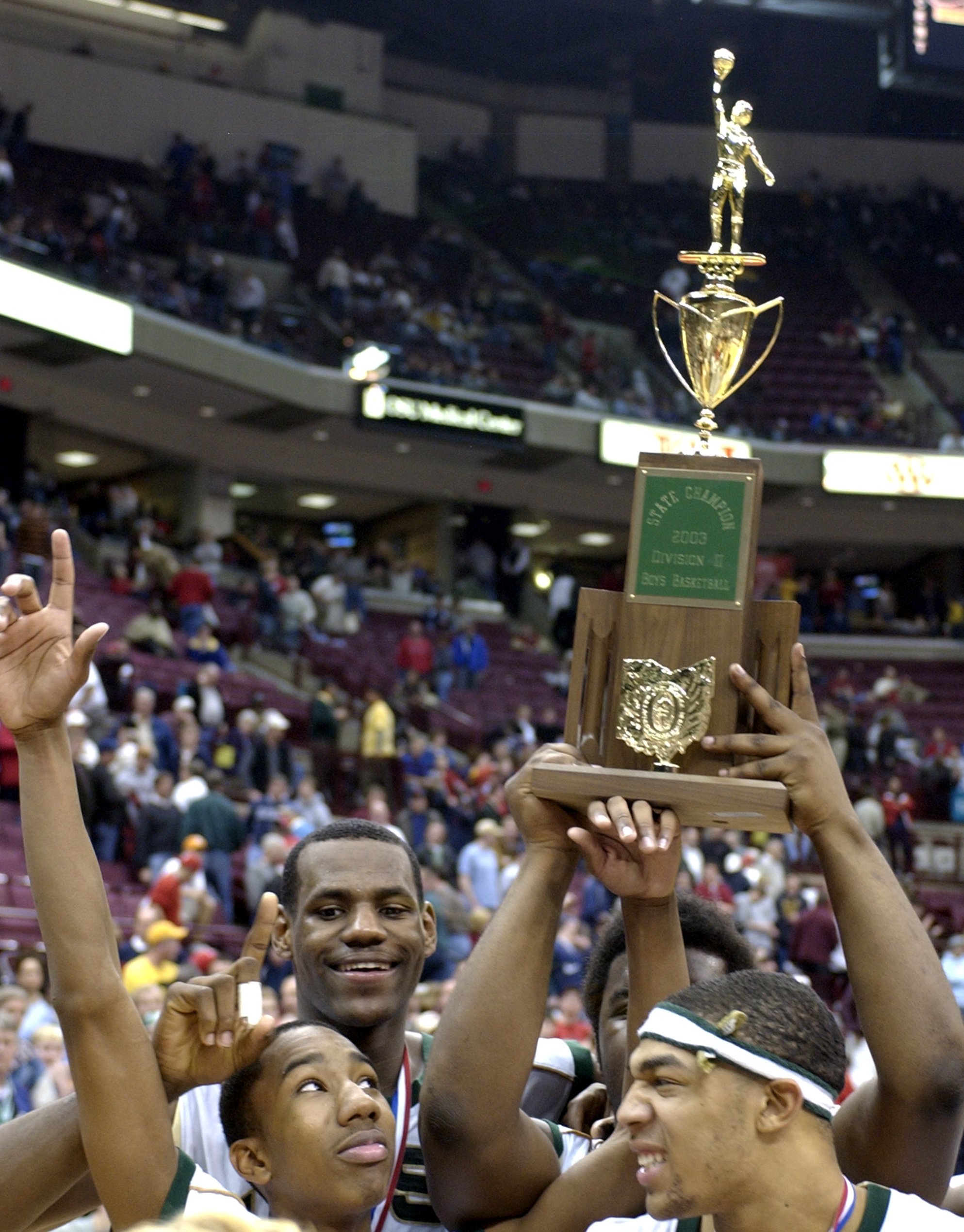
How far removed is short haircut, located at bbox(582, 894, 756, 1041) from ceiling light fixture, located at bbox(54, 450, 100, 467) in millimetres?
19982

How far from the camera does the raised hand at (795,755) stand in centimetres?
263

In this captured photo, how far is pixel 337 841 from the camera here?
290 cm

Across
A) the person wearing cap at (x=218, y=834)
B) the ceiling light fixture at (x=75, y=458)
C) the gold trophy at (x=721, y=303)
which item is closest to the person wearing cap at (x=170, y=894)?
the person wearing cap at (x=218, y=834)

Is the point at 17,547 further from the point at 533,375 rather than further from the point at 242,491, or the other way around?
the point at 533,375

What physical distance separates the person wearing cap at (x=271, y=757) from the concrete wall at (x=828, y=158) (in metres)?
18.4

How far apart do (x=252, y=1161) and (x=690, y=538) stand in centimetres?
121

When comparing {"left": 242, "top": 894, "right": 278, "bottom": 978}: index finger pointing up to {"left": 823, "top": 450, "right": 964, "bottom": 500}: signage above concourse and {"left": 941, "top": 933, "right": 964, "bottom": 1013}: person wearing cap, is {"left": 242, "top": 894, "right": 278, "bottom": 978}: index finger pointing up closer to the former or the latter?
{"left": 941, "top": 933, "right": 964, "bottom": 1013}: person wearing cap

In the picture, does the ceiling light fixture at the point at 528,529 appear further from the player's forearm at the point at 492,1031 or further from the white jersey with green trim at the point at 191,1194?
the white jersey with green trim at the point at 191,1194

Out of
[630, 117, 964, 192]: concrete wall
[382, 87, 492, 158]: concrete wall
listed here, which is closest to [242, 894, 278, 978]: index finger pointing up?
[382, 87, 492, 158]: concrete wall

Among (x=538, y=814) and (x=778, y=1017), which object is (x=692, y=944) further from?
(x=778, y=1017)

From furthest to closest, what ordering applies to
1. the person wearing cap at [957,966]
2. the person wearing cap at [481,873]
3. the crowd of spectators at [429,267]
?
the crowd of spectators at [429,267], the person wearing cap at [481,873], the person wearing cap at [957,966]

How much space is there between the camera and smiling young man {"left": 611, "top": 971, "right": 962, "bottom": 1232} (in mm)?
2221

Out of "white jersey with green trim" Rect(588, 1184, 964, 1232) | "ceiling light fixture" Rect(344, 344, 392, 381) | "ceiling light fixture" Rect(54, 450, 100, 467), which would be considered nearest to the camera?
"white jersey with green trim" Rect(588, 1184, 964, 1232)

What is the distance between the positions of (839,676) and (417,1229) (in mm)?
20550
